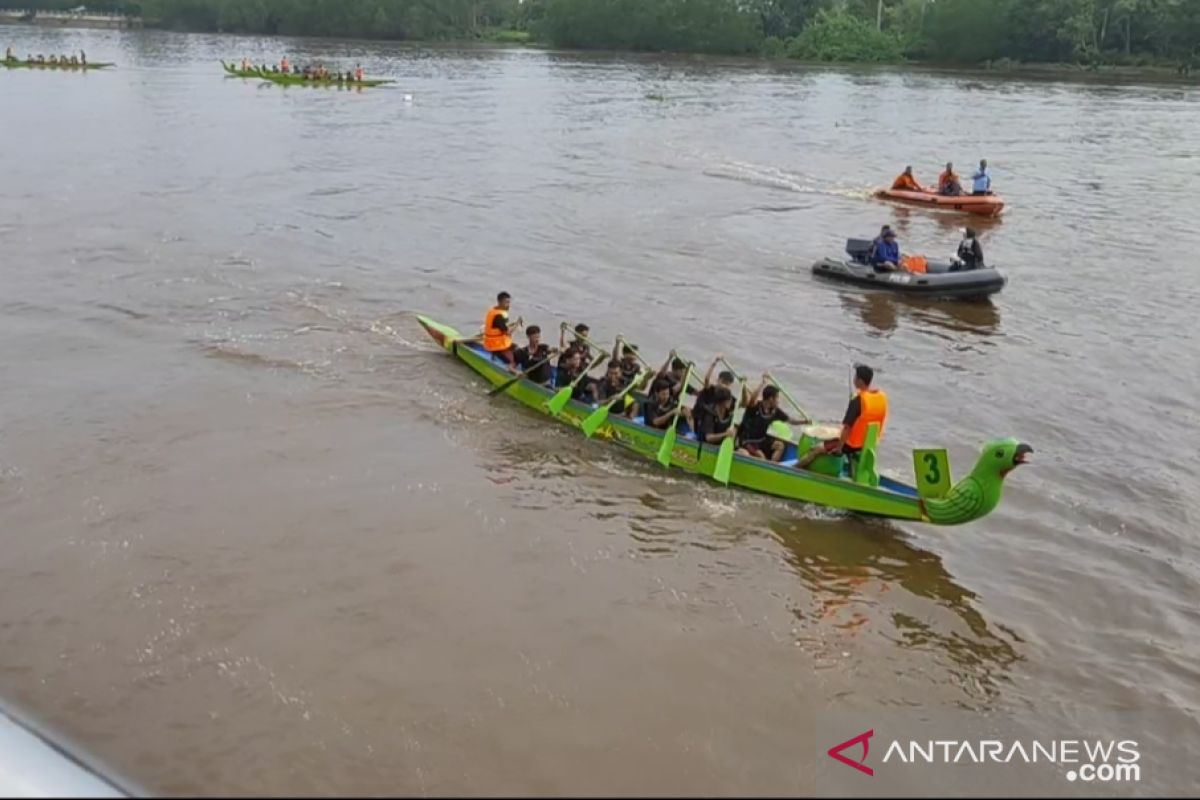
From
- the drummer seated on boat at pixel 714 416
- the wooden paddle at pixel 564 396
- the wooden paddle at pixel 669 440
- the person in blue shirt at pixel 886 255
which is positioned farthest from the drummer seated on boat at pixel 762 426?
the person in blue shirt at pixel 886 255

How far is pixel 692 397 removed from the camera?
14.4 metres

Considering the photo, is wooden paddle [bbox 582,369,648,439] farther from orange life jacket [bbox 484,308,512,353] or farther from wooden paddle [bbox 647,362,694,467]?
orange life jacket [bbox 484,308,512,353]

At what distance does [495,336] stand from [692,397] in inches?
117

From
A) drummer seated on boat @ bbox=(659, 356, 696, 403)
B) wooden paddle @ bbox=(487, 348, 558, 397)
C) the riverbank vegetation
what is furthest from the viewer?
the riverbank vegetation

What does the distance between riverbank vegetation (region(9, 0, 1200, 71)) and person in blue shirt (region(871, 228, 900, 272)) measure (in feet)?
187

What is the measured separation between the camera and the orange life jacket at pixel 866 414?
11.0m

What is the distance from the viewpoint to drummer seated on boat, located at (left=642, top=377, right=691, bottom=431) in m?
12.8

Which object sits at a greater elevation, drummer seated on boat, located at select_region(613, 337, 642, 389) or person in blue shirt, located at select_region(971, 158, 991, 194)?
person in blue shirt, located at select_region(971, 158, 991, 194)

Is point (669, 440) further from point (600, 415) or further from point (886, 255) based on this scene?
point (886, 255)

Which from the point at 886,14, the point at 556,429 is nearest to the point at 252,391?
the point at 556,429

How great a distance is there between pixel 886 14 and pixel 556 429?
273 feet

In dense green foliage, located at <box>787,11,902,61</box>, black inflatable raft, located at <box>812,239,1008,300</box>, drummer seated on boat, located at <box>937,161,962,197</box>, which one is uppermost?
dense green foliage, located at <box>787,11,902,61</box>

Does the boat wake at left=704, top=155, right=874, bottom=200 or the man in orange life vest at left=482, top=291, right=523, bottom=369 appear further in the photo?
the boat wake at left=704, top=155, right=874, bottom=200

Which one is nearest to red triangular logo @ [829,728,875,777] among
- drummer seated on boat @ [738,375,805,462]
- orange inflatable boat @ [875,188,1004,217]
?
drummer seated on boat @ [738,375,805,462]
